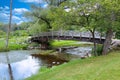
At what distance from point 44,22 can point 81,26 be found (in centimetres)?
2863

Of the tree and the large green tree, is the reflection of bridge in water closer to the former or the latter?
the large green tree

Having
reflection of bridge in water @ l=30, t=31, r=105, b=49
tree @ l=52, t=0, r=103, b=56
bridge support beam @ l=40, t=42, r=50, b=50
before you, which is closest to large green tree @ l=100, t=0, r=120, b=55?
tree @ l=52, t=0, r=103, b=56

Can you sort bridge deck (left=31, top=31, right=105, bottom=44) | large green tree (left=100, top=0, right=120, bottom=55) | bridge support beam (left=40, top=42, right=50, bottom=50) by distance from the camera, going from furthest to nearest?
bridge support beam (left=40, top=42, right=50, bottom=50), bridge deck (left=31, top=31, right=105, bottom=44), large green tree (left=100, top=0, right=120, bottom=55)

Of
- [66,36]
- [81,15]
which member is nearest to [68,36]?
[66,36]

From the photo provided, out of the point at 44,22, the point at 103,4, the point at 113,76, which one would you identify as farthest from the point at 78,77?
the point at 44,22

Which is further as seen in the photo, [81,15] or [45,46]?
[45,46]

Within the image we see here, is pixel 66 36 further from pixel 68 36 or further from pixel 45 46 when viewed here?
pixel 45 46

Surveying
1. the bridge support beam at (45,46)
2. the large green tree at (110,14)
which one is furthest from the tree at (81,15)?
the bridge support beam at (45,46)

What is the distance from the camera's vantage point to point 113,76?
12.1 meters

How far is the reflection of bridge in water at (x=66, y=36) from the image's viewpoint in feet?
103

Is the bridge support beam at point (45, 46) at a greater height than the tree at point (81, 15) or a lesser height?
lesser

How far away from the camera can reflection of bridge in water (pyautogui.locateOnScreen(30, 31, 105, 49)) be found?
3150 cm

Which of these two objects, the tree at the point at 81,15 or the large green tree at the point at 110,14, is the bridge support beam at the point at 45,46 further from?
the large green tree at the point at 110,14

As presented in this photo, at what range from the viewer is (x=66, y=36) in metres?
37.8
